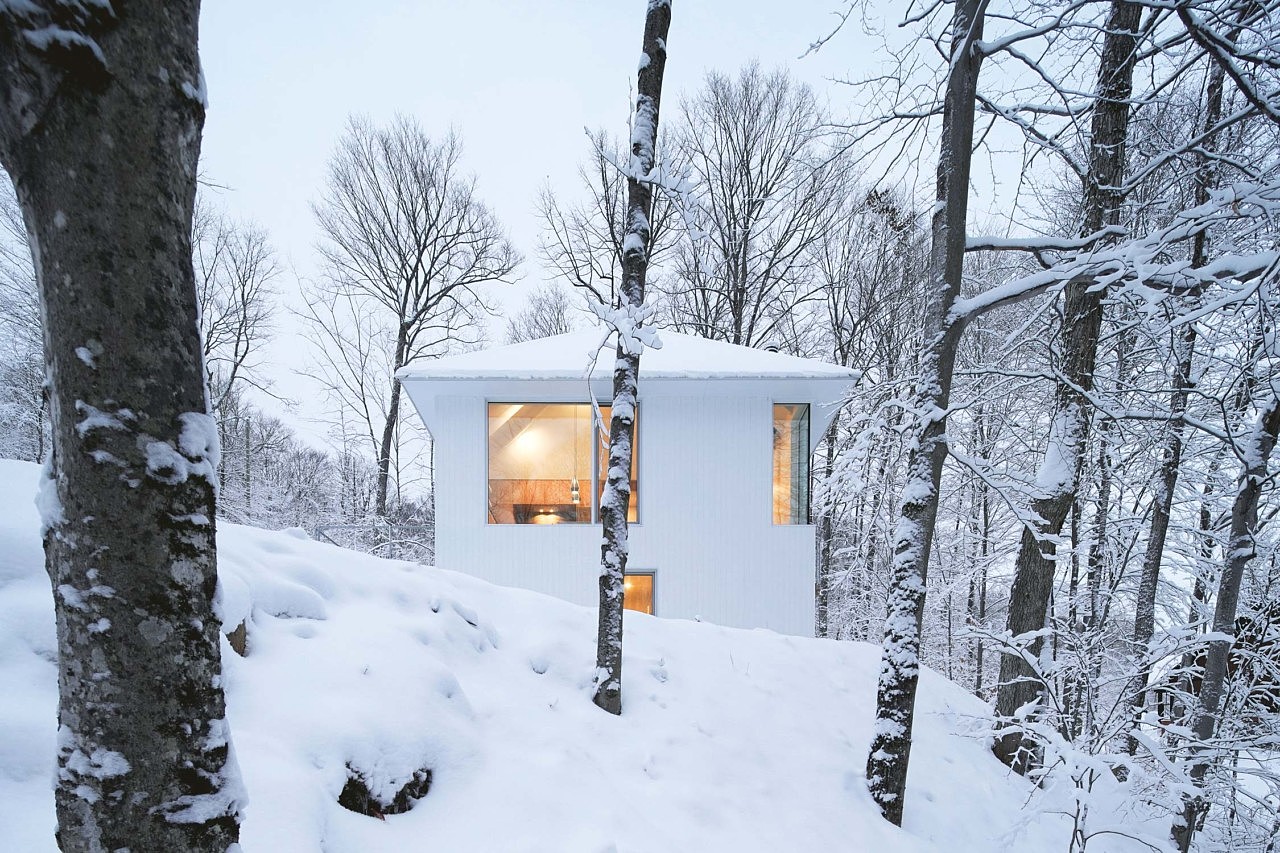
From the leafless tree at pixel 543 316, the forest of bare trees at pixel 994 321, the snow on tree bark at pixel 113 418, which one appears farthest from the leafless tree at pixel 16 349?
the snow on tree bark at pixel 113 418

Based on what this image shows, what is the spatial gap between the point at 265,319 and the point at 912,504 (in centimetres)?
1508

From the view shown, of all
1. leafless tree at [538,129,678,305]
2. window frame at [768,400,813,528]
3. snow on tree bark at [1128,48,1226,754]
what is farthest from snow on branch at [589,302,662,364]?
leafless tree at [538,129,678,305]

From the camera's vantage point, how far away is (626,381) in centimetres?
381

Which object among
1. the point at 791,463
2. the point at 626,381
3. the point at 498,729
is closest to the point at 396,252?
the point at 791,463

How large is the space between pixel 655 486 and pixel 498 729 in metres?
4.90

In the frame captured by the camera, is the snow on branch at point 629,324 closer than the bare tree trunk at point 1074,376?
Yes

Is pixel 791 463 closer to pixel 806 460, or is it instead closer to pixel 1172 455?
pixel 806 460

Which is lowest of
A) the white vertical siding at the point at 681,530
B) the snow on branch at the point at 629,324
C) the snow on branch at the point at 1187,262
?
the white vertical siding at the point at 681,530

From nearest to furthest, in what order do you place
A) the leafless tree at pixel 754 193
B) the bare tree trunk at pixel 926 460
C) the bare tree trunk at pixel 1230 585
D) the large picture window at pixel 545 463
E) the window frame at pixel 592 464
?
1. the bare tree trunk at pixel 926 460
2. the bare tree trunk at pixel 1230 585
3. the window frame at pixel 592 464
4. the large picture window at pixel 545 463
5. the leafless tree at pixel 754 193

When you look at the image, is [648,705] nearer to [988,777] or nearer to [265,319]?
[988,777]

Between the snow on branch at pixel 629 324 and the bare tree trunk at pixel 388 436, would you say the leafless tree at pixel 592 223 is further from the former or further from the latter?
the snow on branch at pixel 629 324

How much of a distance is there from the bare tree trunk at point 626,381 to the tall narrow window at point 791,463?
4.68m

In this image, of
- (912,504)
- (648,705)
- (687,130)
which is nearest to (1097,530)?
(912,504)

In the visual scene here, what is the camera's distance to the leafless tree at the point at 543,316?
1734cm
